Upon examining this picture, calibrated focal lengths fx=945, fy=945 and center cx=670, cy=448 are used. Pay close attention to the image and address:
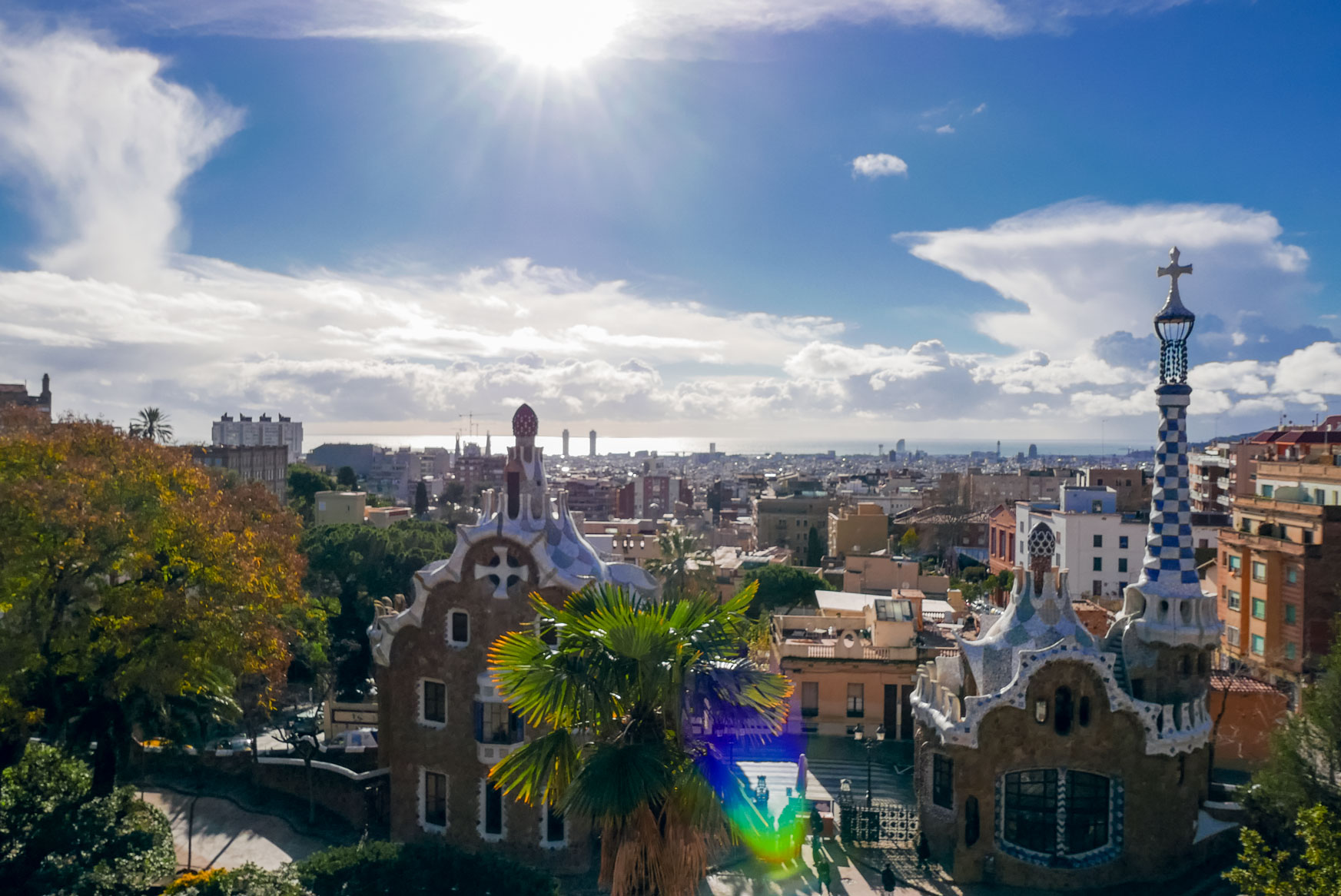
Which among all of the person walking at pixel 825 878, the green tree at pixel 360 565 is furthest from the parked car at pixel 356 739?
the person walking at pixel 825 878

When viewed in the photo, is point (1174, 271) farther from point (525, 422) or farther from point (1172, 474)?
point (525, 422)

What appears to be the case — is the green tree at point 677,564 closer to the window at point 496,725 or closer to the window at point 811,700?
the window at point 811,700

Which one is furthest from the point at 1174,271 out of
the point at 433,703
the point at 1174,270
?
the point at 433,703

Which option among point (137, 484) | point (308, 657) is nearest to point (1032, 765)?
point (137, 484)

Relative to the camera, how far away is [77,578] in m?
23.8

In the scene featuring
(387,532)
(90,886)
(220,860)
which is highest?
(387,532)

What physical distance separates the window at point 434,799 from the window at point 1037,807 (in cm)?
1555

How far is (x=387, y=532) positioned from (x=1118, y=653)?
148ft

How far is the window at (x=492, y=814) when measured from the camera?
26.7 meters

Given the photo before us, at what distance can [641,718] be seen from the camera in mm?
13086

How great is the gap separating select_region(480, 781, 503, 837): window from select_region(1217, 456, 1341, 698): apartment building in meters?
32.2

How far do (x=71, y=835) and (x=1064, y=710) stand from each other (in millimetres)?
24696

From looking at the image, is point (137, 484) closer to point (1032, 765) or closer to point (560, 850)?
point (560, 850)

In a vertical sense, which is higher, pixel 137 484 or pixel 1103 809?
pixel 137 484
